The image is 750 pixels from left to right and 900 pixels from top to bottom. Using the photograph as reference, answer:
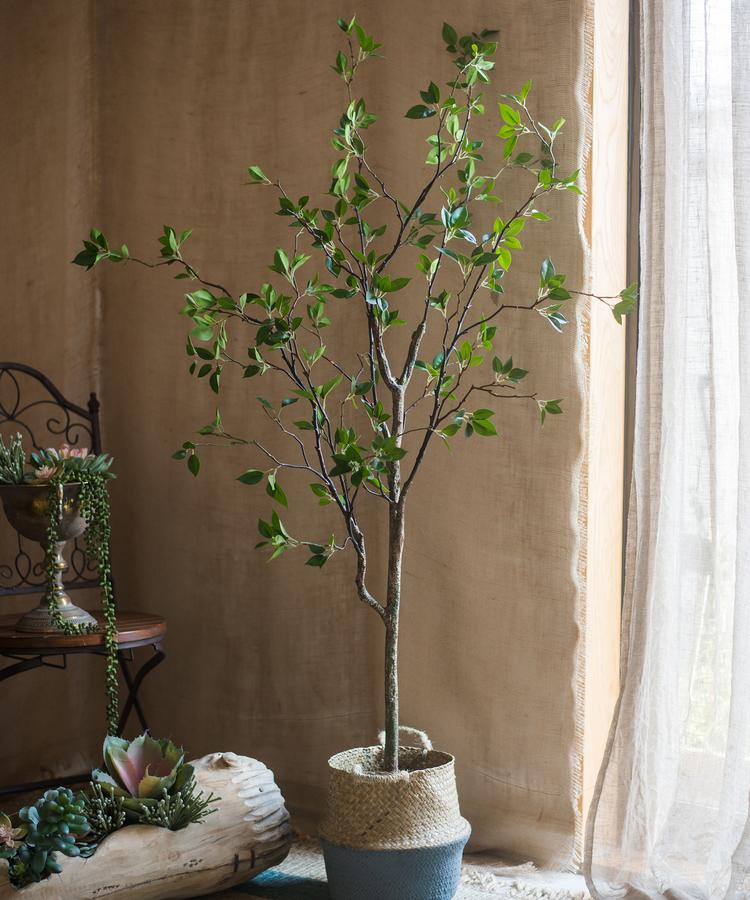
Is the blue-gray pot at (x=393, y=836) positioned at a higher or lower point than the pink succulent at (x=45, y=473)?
lower

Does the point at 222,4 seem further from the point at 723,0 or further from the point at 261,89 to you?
the point at 723,0

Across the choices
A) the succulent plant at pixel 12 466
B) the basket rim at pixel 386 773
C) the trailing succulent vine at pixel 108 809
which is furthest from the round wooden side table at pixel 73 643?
the basket rim at pixel 386 773

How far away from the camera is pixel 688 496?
1947 millimetres

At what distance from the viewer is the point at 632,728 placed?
199cm

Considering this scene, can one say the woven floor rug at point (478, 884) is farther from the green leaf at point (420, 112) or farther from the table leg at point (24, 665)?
the green leaf at point (420, 112)

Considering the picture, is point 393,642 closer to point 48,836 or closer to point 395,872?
point 395,872

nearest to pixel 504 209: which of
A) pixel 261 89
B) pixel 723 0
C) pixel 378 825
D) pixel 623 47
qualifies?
pixel 623 47

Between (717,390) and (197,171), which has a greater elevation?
(197,171)

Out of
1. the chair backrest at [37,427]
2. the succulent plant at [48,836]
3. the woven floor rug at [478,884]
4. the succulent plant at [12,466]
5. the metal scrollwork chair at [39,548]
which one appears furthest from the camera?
the chair backrest at [37,427]

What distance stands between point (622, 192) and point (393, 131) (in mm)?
555

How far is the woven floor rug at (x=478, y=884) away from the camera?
2.07 m

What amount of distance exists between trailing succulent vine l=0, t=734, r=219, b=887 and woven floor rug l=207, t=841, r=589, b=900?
250 millimetres

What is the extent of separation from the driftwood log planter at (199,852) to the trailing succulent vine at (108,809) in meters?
0.02

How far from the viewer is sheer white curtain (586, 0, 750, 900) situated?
1842 mm
